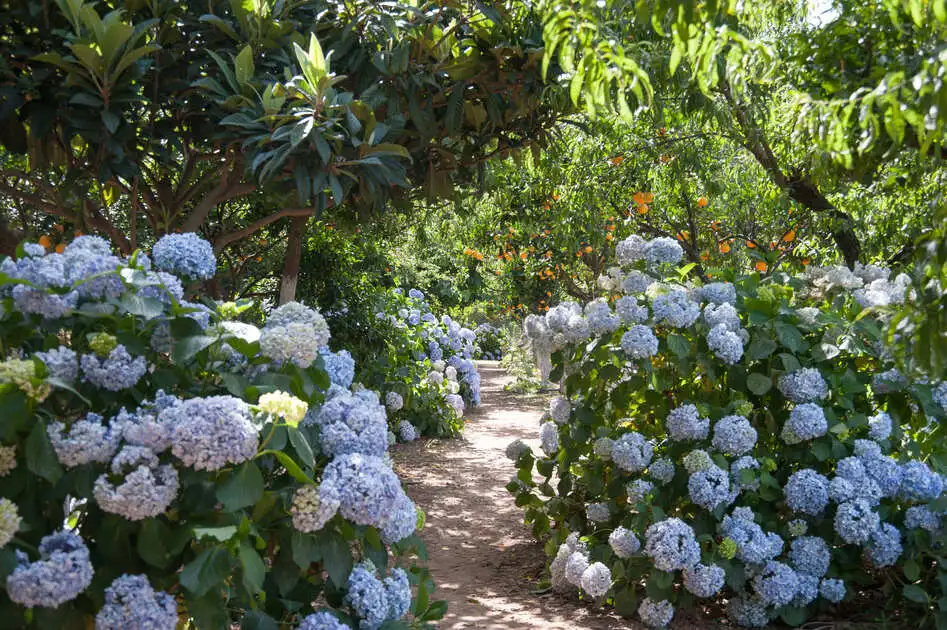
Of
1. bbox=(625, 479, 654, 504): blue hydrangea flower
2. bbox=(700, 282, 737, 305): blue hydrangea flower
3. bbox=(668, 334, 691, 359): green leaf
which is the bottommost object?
bbox=(625, 479, 654, 504): blue hydrangea flower

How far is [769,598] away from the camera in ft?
10.9

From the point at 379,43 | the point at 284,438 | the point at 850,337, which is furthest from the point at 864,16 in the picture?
the point at 284,438

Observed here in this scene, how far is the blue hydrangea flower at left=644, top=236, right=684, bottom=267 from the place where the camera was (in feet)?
13.0

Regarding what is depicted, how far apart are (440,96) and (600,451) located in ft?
6.68

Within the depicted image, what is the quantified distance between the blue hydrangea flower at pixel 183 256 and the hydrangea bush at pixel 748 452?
6.41ft

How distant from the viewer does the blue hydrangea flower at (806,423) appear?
135 inches

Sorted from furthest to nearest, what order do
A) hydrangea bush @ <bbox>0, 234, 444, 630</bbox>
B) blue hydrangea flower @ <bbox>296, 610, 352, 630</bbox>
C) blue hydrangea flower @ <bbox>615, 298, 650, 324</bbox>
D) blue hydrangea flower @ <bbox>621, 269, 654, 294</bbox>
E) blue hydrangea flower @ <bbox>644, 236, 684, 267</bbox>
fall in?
blue hydrangea flower @ <bbox>644, 236, 684, 267</bbox> < blue hydrangea flower @ <bbox>621, 269, 654, 294</bbox> < blue hydrangea flower @ <bbox>615, 298, 650, 324</bbox> < blue hydrangea flower @ <bbox>296, 610, 352, 630</bbox> < hydrangea bush @ <bbox>0, 234, 444, 630</bbox>

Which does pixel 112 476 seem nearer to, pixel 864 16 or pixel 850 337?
pixel 850 337

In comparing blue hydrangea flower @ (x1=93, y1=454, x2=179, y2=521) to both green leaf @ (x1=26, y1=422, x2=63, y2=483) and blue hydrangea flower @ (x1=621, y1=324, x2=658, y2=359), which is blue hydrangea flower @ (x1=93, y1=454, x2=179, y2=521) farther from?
blue hydrangea flower @ (x1=621, y1=324, x2=658, y2=359)

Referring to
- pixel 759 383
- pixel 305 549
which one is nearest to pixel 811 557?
pixel 759 383

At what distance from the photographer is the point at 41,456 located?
1.73m

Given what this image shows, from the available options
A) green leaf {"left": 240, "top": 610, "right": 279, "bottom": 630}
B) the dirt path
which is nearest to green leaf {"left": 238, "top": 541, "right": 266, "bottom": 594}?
green leaf {"left": 240, "top": 610, "right": 279, "bottom": 630}

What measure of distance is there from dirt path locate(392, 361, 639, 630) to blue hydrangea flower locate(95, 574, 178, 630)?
6.32 feet

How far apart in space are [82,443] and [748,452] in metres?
2.78
